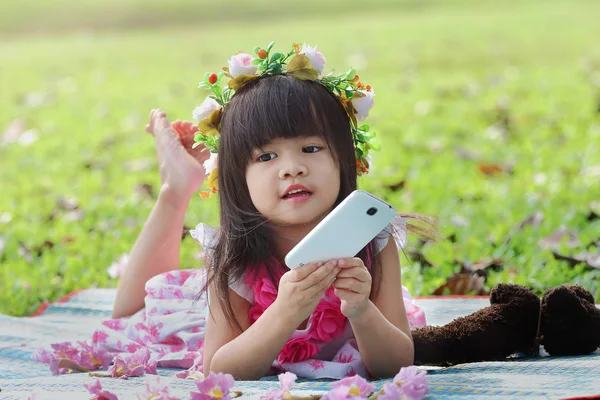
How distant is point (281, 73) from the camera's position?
2.66 m

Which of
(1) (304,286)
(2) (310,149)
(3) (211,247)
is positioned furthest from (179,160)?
(1) (304,286)

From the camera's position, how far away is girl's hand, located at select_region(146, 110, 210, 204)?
337 cm

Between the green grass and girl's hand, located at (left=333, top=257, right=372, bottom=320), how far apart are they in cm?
135

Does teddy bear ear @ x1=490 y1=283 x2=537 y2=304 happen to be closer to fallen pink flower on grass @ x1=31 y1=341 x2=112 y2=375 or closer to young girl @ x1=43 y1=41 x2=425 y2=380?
young girl @ x1=43 y1=41 x2=425 y2=380

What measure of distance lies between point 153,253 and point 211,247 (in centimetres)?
74

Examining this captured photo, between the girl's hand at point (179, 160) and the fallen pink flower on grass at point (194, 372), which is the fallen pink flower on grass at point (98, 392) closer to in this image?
the fallen pink flower on grass at point (194, 372)

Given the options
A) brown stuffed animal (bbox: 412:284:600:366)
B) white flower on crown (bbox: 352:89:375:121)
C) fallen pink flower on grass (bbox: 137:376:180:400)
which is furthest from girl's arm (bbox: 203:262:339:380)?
white flower on crown (bbox: 352:89:375:121)

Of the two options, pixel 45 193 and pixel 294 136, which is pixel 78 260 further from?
pixel 294 136

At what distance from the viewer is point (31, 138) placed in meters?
6.87

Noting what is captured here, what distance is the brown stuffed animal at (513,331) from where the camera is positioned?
2660 millimetres

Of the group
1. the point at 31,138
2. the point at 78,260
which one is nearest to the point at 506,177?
the point at 78,260

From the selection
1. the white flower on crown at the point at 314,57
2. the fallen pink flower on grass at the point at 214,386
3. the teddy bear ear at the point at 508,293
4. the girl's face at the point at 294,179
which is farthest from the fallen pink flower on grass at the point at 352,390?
the white flower on crown at the point at 314,57

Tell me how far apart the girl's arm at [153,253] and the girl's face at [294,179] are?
3.04ft

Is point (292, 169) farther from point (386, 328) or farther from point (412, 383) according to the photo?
point (412, 383)
